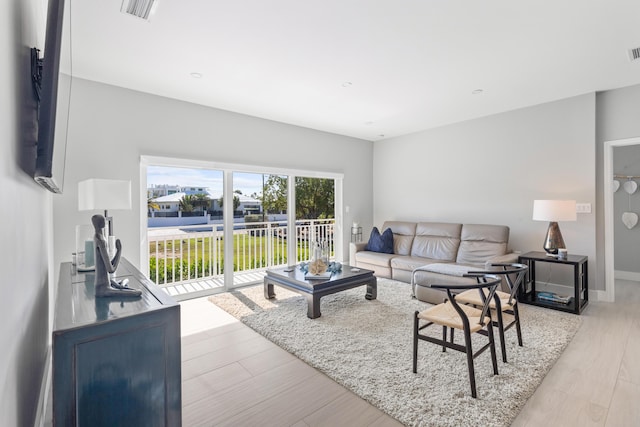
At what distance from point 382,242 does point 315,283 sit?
2.36 meters

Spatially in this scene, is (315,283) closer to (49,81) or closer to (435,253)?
(435,253)

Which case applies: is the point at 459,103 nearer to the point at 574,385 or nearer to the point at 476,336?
the point at 476,336

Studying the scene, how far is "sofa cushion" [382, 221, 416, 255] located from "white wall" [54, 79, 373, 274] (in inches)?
79.9

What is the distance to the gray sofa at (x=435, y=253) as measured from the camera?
400 centimetres

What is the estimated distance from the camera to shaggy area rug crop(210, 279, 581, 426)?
1965mm

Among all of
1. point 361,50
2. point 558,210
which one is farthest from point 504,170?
point 361,50

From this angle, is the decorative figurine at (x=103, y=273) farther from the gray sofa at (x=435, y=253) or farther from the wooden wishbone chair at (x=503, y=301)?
the gray sofa at (x=435, y=253)

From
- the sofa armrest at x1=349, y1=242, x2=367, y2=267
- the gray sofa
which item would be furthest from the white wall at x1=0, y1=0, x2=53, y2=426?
the sofa armrest at x1=349, y1=242, x2=367, y2=267

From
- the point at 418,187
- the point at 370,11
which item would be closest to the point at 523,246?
the point at 418,187

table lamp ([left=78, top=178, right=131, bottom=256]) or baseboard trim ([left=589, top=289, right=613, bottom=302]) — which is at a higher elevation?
table lamp ([left=78, top=178, right=131, bottom=256])

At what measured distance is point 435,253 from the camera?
5.09 meters

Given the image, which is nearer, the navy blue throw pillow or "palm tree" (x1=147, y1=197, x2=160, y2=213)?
"palm tree" (x1=147, y1=197, x2=160, y2=213)

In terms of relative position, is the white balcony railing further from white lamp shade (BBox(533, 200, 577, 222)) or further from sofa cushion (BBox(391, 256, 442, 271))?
white lamp shade (BBox(533, 200, 577, 222))

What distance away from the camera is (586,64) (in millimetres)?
3207
